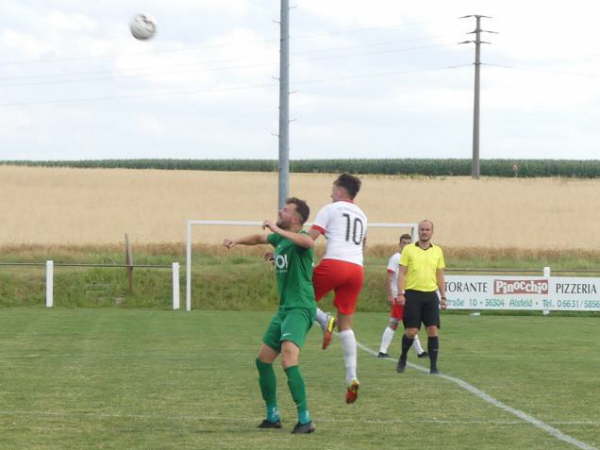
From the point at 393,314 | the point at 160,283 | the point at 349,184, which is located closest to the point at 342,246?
the point at 349,184

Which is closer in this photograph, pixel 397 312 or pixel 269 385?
pixel 269 385

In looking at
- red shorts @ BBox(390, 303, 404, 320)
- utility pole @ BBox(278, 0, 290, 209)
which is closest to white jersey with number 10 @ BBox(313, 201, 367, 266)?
red shorts @ BBox(390, 303, 404, 320)

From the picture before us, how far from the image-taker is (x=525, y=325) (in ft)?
98.7

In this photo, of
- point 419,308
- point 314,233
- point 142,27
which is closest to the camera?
point 314,233

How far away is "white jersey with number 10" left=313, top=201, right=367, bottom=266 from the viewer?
11453 mm

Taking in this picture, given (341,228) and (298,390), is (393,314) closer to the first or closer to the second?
(341,228)

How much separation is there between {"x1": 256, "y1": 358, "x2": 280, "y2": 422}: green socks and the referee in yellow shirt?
17.9ft

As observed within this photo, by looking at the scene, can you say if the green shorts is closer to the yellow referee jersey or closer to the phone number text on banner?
the yellow referee jersey

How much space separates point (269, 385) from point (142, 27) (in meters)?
19.3

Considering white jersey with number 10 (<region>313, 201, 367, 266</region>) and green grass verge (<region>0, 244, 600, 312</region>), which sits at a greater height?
white jersey with number 10 (<region>313, 201, 367, 266</region>)

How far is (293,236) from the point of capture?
1040 cm

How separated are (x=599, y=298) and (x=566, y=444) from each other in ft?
86.5

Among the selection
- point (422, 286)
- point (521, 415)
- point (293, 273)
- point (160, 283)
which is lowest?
point (160, 283)

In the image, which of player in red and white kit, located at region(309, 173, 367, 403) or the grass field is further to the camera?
player in red and white kit, located at region(309, 173, 367, 403)
